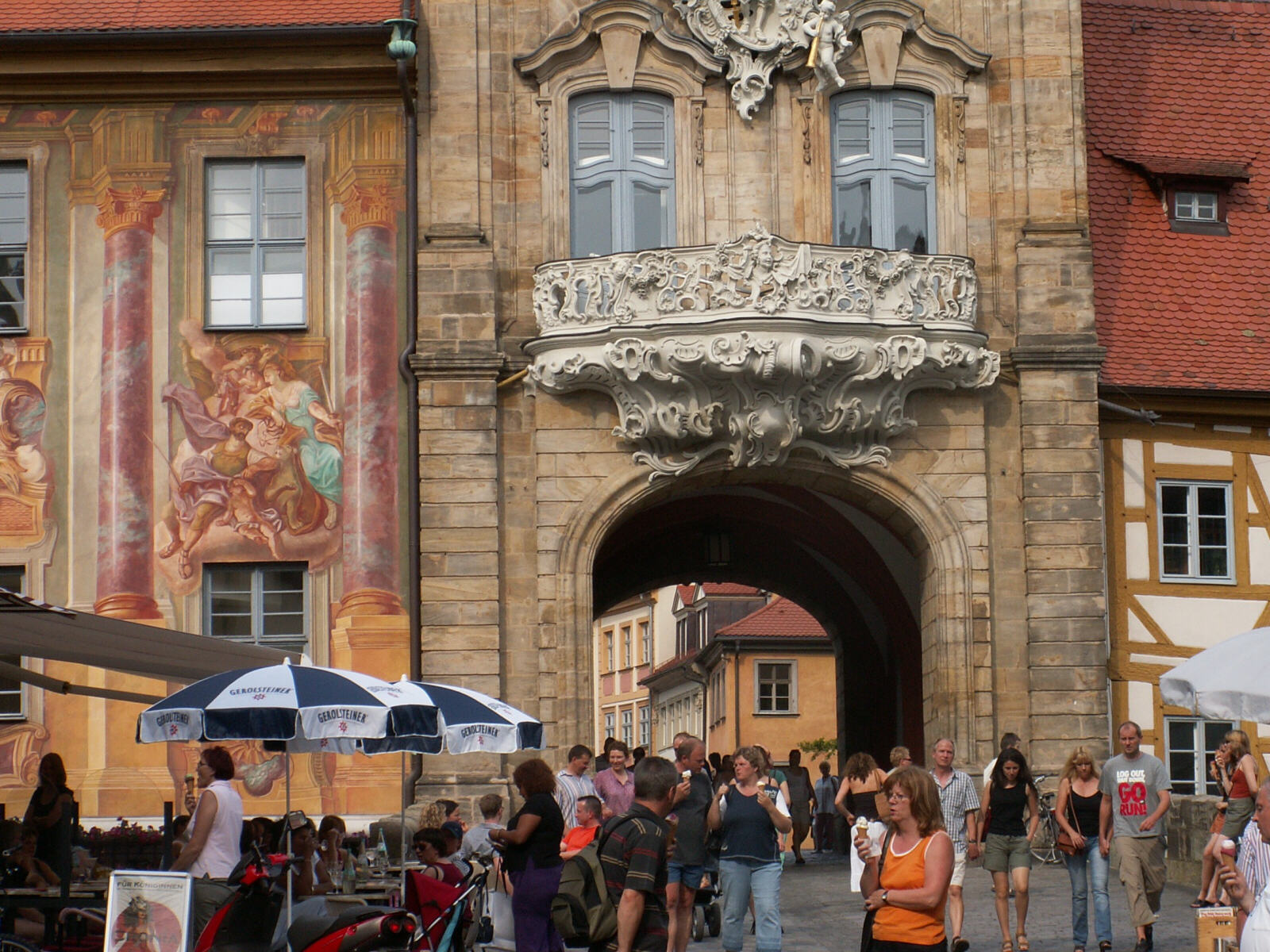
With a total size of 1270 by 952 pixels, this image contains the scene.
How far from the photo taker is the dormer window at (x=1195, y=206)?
1022 inches

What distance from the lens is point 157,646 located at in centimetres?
1638

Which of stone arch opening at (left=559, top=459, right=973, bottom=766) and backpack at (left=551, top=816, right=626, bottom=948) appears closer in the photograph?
backpack at (left=551, top=816, right=626, bottom=948)

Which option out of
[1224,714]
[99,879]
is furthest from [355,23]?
[1224,714]

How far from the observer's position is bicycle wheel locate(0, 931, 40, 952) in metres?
13.0

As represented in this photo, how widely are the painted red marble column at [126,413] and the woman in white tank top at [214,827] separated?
8.61 m

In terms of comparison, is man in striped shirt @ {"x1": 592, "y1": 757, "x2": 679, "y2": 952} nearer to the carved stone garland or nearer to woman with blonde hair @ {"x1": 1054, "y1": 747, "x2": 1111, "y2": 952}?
woman with blonde hair @ {"x1": 1054, "y1": 747, "x2": 1111, "y2": 952}

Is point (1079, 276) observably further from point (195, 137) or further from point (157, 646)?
point (157, 646)

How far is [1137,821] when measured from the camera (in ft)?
54.6

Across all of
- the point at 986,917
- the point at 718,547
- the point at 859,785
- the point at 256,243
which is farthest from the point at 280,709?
the point at 718,547

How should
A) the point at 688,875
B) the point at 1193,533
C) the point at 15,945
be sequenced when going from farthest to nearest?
1. the point at 1193,533
2. the point at 688,875
3. the point at 15,945

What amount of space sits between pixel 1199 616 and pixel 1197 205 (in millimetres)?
5149

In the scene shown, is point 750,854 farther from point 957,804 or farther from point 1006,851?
point 957,804

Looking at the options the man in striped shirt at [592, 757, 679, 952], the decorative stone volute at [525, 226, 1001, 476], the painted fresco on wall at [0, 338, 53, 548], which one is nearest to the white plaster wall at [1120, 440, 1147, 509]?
the decorative stone volute at [525, 226, 1001, 476]

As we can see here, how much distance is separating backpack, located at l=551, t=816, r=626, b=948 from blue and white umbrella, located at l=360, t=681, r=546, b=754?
2.87 meters
